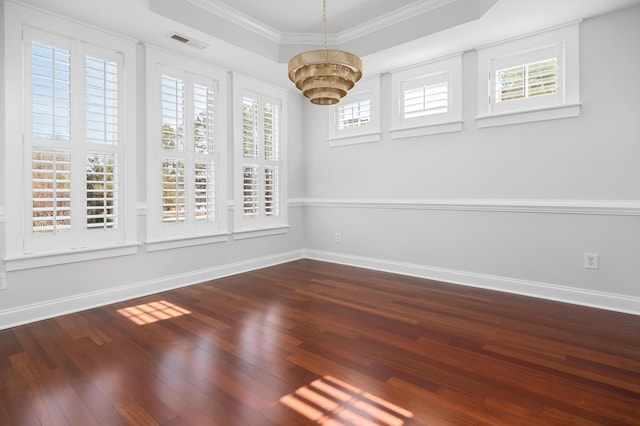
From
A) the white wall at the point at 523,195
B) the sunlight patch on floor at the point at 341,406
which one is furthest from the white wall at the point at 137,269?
the sunlight patch on floor at the point at 341,406

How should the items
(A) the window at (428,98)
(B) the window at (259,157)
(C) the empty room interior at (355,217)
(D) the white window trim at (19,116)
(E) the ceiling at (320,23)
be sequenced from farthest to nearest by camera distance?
(B) the window at (259,157) < (A) the window at (428,98) < (E) the ceiling at (320,23) < (D) the white window trim at (19,116) < (C) the empty room interior at (355,217)

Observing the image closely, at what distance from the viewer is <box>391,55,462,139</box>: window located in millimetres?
3797

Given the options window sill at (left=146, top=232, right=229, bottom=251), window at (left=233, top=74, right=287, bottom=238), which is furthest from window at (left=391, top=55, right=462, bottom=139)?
window sill at (left=146, top=232, right=229, bottom=251)

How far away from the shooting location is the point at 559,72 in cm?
319

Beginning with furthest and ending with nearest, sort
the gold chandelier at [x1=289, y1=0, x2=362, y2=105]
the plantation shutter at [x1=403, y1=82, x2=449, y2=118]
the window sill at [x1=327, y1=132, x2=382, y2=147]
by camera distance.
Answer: the window sill at [x1=327, y1=132, x2=382, y2=147] < the plantation shutter at [x1=403, y1=82, x2=449, y2=118] < the gold chandelier at [x1=289, y1=0, x2=362, y2=105]

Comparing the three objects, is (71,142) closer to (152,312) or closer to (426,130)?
(152,312)

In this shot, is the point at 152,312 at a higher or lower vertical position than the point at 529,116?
lower

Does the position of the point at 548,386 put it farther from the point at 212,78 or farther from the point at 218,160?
the point at 212,78

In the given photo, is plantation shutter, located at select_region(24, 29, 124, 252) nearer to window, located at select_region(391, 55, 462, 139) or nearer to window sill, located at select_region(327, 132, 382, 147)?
window sill, located at select_region(327, 132, 382, 147)

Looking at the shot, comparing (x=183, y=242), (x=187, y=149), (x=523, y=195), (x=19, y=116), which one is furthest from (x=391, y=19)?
(x=19, y=116)

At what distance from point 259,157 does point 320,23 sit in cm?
183

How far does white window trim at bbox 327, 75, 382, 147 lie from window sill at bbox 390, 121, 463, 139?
11.1 inches

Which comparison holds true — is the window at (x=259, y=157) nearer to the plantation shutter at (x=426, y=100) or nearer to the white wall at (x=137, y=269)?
the white wall at (x=137, y=269)

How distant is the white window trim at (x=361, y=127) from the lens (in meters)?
4.46
